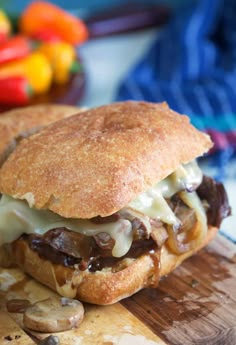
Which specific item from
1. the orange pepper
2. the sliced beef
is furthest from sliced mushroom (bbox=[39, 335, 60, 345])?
the orange pepper

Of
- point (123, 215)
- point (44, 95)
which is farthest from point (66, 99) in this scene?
point (123, 215)

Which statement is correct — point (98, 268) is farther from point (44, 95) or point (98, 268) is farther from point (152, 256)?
point (44, 95)

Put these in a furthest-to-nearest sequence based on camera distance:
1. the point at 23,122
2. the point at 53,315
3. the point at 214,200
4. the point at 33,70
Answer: the point at 33,70
the point at 23,122
the point at 214,200
the point at 53,315

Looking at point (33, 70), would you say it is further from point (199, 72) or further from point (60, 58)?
point (199, 72)

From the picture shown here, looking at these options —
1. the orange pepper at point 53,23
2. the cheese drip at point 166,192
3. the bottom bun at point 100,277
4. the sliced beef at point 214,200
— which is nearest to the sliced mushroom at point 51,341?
the bottom bun at point 100,277

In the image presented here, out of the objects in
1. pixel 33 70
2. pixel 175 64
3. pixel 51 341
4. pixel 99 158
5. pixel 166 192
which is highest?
pixel 99 158

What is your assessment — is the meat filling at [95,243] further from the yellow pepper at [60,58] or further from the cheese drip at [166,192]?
the yellow pepper at [60,58]

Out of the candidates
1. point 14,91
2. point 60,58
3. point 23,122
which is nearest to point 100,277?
point 23,122
